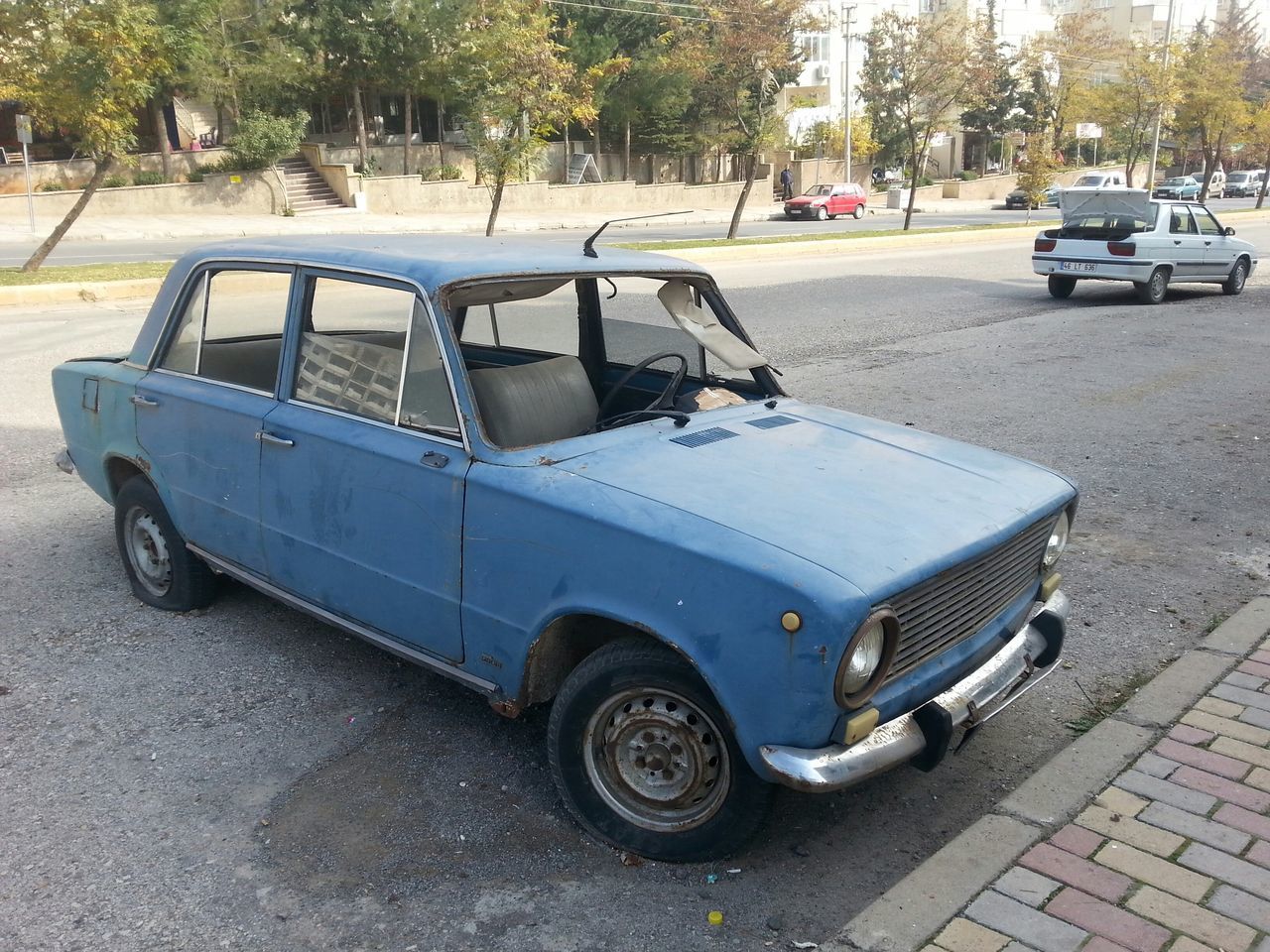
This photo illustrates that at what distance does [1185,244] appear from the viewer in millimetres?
15789

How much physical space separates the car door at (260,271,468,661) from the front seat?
0.13 m

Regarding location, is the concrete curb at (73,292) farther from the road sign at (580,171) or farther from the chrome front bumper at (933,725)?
the road sign at (580,171)

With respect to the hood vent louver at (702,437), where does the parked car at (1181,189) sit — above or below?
below

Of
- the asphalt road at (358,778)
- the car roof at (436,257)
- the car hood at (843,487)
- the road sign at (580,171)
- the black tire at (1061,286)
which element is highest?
the road sign at (580,171)

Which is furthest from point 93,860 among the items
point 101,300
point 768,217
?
point 768,217

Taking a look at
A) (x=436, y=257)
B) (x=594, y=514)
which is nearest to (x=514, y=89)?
(x=436, y=257)

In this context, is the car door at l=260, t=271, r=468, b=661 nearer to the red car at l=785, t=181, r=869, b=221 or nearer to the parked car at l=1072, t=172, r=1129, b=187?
the red car at l=785, t=181, r=869, b=221

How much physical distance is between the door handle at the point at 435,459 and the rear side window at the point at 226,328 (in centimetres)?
110

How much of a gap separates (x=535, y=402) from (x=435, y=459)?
47cm

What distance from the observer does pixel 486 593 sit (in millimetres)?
3182

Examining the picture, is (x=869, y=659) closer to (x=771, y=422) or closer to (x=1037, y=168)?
(x=771, y=422)

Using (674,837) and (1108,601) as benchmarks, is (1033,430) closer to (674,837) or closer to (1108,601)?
(1108,601)

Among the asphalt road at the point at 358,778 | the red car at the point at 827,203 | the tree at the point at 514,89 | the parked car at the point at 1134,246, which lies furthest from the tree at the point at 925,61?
the asphalt road at the point at 358,778

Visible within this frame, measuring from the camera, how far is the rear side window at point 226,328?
413cm
